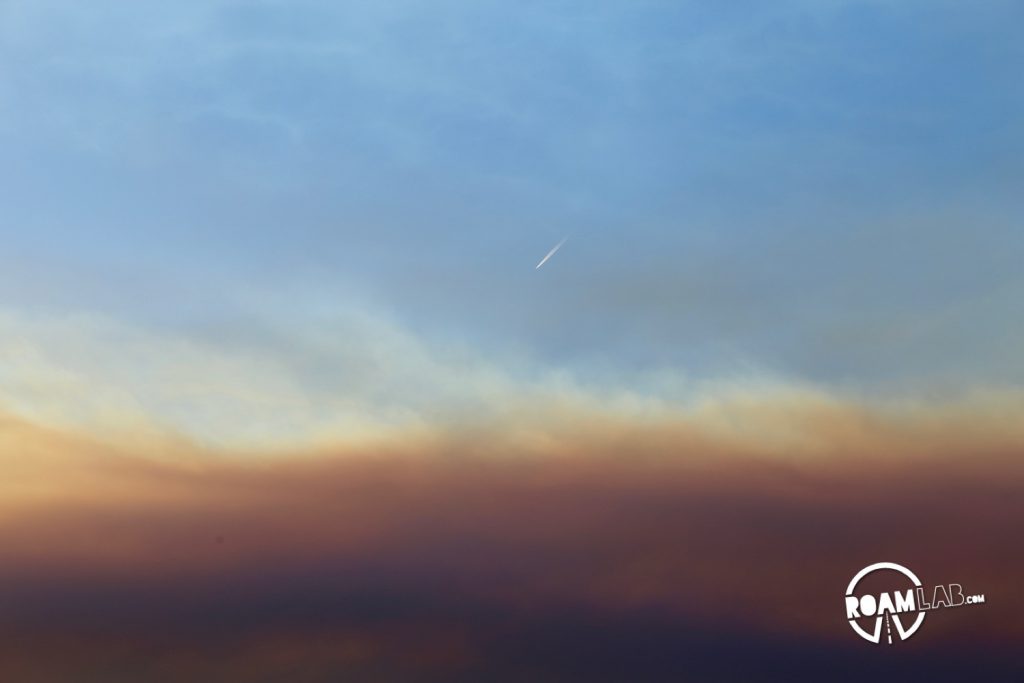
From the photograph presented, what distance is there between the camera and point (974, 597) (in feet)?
414

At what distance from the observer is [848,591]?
12738 centimetres

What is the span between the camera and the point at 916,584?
12656 centimetres

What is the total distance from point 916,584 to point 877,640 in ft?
20.6

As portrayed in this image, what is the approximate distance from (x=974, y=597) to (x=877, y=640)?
9719mm

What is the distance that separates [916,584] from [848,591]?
6.17 m

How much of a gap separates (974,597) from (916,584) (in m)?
5.39

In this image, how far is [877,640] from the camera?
126562 millimetres

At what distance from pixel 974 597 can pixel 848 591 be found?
1138cm

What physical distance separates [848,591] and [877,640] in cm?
508
